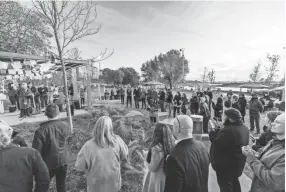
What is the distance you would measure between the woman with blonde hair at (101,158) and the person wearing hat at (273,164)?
62.6 inches

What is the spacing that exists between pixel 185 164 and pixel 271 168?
0.82 m

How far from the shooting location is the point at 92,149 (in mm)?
2055

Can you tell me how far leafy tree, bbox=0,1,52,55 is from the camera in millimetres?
13977

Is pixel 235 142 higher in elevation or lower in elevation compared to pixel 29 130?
higher

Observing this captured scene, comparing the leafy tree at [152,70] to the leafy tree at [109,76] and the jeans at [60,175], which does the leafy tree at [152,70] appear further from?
the jeans at [60,175]

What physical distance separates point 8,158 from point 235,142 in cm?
275

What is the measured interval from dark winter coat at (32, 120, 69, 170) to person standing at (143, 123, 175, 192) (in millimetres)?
1476

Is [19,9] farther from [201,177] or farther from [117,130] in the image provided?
[201,177]

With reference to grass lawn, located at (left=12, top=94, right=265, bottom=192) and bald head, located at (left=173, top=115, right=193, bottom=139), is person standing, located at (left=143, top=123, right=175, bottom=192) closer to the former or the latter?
bald head, located at (left=173, top=115, right=193, bottom=139)

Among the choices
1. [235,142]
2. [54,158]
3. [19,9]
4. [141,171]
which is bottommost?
[141,171]

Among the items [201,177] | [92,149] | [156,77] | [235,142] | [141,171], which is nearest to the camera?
[201,177]

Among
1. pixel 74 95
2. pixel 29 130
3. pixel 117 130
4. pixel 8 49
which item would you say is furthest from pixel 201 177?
pixel 8 49

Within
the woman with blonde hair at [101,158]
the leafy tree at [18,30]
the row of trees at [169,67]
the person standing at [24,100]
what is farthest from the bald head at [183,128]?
the row of trees at [169,67]

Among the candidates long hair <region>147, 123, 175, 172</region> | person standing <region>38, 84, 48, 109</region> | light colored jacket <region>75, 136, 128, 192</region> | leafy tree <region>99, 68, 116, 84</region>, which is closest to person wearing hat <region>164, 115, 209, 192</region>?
long hair <region>147, 123, 175, 172</region>
